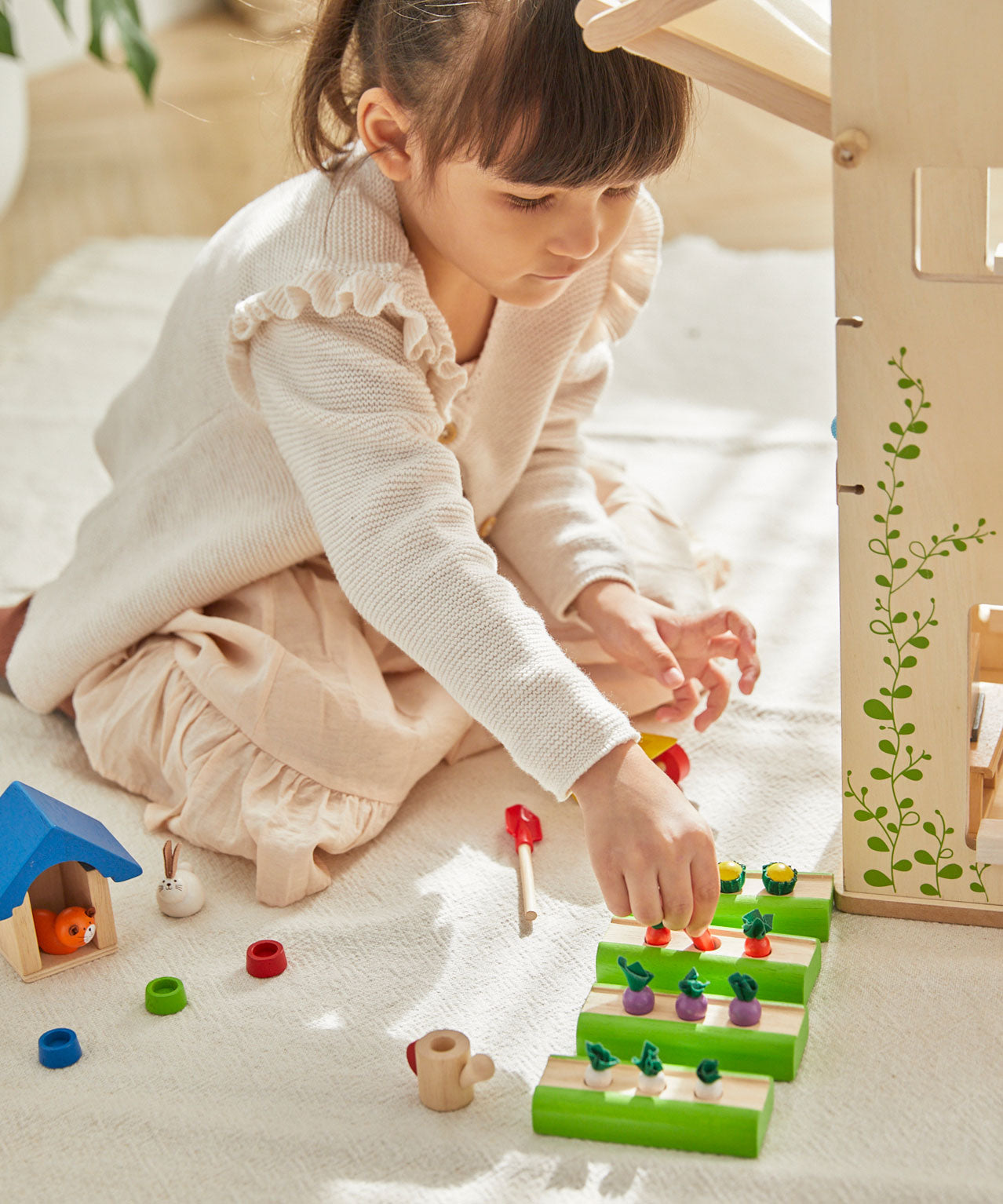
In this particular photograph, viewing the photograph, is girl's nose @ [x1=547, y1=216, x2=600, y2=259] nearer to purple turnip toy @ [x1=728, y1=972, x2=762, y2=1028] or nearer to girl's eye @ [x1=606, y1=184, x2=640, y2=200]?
girl's eye @ [x1=606, y1=184, x2=640, y2=200]

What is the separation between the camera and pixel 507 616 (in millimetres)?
869

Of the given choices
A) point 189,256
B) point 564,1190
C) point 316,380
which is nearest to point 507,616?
point 316,380

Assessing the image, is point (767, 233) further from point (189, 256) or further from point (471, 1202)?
point (471, 1202)

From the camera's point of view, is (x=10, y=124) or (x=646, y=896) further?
(x=10, y=124)

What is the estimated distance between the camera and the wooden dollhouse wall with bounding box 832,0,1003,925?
727mm

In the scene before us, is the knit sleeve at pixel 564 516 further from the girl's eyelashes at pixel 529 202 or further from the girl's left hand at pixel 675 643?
the girl's eyelashes at pixel 529 202

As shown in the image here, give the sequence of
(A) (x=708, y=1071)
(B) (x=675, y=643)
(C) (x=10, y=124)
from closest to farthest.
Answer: (A) (x=708, y=1071) → (B) (x=675, y=643) → (C) (x=10, y=124)

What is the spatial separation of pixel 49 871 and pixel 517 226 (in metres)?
0.47

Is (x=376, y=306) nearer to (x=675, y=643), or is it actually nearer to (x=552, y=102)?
(x=552, y=102)

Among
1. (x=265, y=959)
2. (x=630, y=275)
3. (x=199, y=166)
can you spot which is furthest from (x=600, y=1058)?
(x=199, y=166)

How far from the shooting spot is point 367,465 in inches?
36.5

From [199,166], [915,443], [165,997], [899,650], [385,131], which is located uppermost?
[385,131]

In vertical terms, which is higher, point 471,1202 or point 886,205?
point 886,205

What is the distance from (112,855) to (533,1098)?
0.96ft
